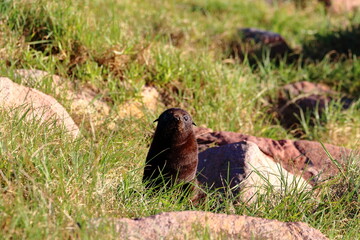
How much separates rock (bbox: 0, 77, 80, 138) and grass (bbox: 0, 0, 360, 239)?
158mm

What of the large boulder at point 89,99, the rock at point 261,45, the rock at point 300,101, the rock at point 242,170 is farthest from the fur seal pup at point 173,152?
the rock at point 261,45

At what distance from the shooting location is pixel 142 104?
19.2 feet

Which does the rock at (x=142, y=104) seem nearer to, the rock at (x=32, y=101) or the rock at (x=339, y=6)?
the rock at (x=32, y=101)

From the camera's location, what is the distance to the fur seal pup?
4.19 metres

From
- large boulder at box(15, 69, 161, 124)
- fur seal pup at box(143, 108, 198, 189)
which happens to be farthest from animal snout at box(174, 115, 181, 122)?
large boulder at box(15, 69, 161, 124)

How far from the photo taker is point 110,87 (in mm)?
5980

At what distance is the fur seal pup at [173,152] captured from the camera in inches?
165

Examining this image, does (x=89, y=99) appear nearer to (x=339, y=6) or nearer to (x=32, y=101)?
(x=32, y=101)

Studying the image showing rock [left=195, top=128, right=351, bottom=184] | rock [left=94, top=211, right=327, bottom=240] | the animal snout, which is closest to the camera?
rock [left=94, top=211, right=327, bottom=240]

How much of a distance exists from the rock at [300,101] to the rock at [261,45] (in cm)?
94

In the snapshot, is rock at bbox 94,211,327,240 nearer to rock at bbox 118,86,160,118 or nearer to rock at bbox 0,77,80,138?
rock at bbox 0,77,80,138

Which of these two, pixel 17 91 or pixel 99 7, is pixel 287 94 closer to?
pixel 99 7

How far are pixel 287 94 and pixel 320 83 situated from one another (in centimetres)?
74

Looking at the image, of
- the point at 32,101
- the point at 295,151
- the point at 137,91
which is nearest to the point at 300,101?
the point at 295,151
